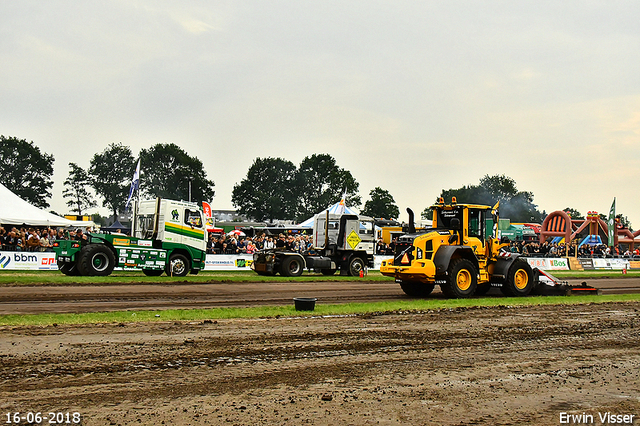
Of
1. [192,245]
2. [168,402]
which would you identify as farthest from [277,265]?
[168,402]

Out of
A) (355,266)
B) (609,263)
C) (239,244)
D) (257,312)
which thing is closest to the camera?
(257,312)

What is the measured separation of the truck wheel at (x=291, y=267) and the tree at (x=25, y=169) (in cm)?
7567

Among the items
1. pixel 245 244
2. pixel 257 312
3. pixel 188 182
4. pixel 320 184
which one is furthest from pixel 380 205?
pixel 257 312

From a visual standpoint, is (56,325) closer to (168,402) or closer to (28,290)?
(168,402)

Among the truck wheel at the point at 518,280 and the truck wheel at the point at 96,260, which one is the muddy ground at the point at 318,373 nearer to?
the truck wheel at the point at 518,280

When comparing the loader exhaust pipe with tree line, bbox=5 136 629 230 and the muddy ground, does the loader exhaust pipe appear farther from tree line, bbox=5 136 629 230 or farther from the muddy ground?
tree line, bbox=5 136 629 230

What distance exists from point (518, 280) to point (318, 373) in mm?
11571

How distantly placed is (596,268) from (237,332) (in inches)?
1331

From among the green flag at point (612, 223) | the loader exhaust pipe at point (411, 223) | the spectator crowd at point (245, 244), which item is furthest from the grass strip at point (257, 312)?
the green flag at point (612, 223)

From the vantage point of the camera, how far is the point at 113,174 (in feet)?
310

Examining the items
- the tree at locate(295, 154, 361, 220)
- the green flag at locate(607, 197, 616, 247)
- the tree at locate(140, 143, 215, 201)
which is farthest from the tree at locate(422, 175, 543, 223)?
the green flag at locate(607, 197, 616, 247)

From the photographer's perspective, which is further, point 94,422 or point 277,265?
point 277,265

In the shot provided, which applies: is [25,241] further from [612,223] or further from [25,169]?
[25,169]

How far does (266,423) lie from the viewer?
4.88 meters
